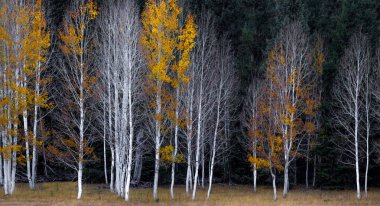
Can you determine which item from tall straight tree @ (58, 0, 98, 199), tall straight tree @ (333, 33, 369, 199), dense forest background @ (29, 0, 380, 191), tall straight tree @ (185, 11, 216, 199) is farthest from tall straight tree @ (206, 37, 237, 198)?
tall straight tree @ (58, 0, 98, 199)

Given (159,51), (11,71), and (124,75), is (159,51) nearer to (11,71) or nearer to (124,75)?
(124,75)

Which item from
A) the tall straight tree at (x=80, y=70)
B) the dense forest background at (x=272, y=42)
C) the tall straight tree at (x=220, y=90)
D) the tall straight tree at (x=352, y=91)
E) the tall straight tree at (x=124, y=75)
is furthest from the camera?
the dense forest background at (x=272, y=42)

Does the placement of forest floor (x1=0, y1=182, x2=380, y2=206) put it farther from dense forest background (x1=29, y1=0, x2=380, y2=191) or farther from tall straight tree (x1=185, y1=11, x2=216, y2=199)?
dense forest background (x1=29, y1=0, x2=380, y2=191)

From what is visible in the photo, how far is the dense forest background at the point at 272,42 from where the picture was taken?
1604 inches

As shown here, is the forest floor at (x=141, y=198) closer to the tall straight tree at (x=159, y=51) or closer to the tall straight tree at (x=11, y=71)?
the tall straight tree at (x=11, y=71)

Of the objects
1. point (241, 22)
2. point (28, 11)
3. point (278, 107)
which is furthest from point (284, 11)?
point (28, 11)

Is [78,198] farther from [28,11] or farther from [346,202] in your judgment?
[346,202]

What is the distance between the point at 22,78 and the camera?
29.4 meters

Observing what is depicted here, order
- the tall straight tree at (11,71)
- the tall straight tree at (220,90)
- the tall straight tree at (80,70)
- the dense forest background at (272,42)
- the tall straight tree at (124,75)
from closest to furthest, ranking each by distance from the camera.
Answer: the tall straight tree at (124,75) < the tall straight tree at (11,71) < the tall straight tree at (80,70) < the tall straight tree at (220,90) < the dense forest background at (272,42)

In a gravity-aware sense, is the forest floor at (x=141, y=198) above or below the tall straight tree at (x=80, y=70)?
below

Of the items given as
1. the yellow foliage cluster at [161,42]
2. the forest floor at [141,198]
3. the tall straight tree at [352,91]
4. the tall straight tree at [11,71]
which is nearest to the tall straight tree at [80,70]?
the forest floor at [141,198]

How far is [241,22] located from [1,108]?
2973 centimetres

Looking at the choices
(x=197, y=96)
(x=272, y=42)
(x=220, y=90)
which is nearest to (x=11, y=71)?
(x=197, y=96)

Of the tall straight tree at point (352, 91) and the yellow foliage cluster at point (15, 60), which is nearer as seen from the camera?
the yellow foliage cluster at point (15, 60)
